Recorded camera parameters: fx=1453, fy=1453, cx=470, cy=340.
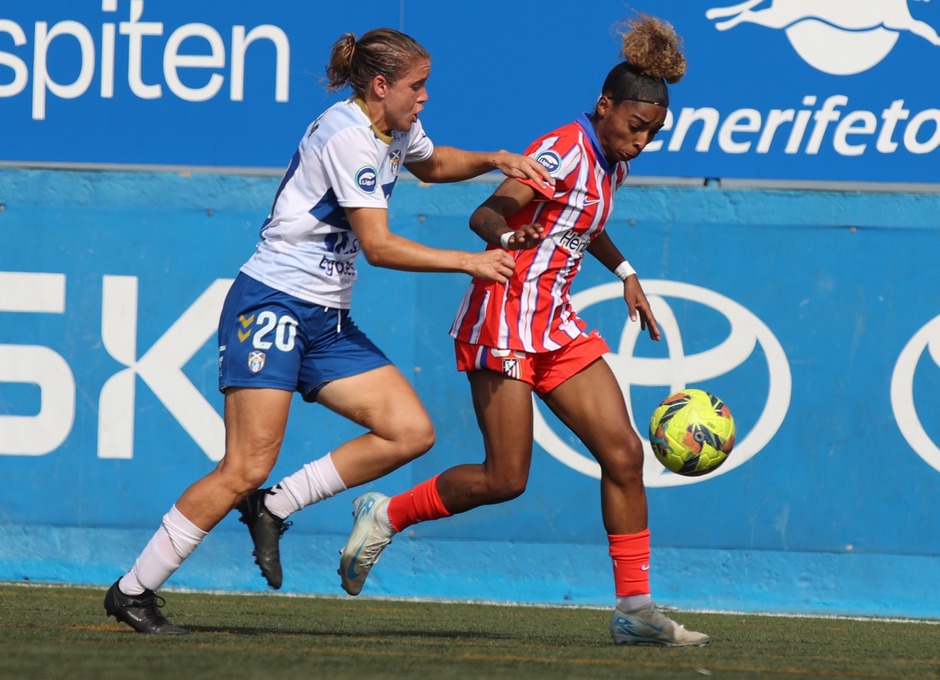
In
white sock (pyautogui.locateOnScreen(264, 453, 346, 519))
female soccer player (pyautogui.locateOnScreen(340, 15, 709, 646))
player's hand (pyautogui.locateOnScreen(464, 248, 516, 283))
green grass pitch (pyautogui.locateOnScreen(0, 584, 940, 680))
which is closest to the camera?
green grass pitch (pyautogui.locateOnScreen(0, 584, 940, 680))

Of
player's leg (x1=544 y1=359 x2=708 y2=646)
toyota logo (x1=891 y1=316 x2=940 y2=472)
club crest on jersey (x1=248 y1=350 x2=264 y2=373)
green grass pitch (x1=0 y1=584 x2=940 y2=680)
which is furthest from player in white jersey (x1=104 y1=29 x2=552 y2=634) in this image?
toyota logo (x1=891 y1=316 x2=940 y2=472)

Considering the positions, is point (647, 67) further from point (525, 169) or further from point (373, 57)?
point (373, 57)

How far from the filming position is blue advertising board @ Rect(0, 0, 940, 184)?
7.27 meters

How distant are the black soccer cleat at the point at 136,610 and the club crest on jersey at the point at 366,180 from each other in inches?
60.3

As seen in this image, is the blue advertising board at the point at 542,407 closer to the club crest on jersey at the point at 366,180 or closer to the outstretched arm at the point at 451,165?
the outstretched arm at the point at 451,165

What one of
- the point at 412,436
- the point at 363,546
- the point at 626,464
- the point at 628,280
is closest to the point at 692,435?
the point at 626,464

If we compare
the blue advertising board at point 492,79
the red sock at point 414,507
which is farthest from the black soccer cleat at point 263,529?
the blue advertising board at point 492,79

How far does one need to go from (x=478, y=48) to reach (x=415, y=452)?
10.1 feet

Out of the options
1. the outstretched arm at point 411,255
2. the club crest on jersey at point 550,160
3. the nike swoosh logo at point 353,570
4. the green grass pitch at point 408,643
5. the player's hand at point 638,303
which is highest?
the club crest on jersey at point 550,160

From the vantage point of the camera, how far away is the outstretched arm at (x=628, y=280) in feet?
18.2

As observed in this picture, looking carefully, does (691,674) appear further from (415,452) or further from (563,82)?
(563,82)

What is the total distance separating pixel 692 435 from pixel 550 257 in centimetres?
82

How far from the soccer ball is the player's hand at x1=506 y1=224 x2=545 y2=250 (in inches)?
38.5

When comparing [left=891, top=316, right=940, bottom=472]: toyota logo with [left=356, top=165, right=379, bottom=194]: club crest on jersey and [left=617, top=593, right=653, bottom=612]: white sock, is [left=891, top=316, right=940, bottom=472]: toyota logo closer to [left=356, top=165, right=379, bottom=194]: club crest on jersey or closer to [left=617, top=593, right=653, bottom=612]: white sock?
[left=617, top=593, right=653, bottom=612]: white sock
